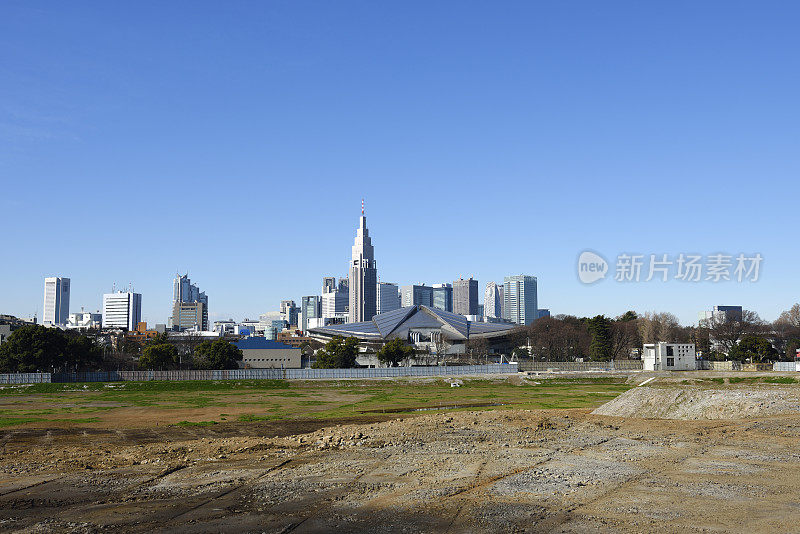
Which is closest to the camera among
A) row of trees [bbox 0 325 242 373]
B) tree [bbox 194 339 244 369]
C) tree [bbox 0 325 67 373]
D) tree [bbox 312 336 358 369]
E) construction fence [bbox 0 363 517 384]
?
construction fence [bbox 0 363 517 384]

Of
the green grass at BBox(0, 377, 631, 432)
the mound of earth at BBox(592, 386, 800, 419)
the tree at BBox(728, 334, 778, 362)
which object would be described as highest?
the tree at BBox(728, 334, 778, 362)

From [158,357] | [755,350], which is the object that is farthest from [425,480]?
[755,350]

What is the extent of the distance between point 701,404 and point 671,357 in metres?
68.6

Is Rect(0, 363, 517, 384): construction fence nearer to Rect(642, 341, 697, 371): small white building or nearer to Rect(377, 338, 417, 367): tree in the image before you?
Rect(377, 338, 417, 367): tree

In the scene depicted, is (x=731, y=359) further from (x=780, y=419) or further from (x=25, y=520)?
(x=25, y=520)

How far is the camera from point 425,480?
2297 centimetres

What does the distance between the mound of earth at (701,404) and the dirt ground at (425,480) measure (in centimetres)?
354

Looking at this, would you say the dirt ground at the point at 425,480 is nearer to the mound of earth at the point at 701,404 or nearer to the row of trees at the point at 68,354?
the mound of earth at the point at 701,404

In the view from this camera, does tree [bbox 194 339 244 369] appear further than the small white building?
Yes

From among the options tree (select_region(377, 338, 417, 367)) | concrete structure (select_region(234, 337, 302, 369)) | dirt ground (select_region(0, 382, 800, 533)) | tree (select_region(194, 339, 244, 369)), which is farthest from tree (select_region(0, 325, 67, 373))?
dirt ground (select_region(0, 382, 800, 533))

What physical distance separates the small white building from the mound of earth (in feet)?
202

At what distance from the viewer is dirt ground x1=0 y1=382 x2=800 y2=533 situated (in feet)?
59.4

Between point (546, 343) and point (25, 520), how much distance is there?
151302 millimetres

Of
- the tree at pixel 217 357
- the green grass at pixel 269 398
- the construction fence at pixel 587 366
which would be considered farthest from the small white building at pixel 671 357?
the tree at pixel 217 357
